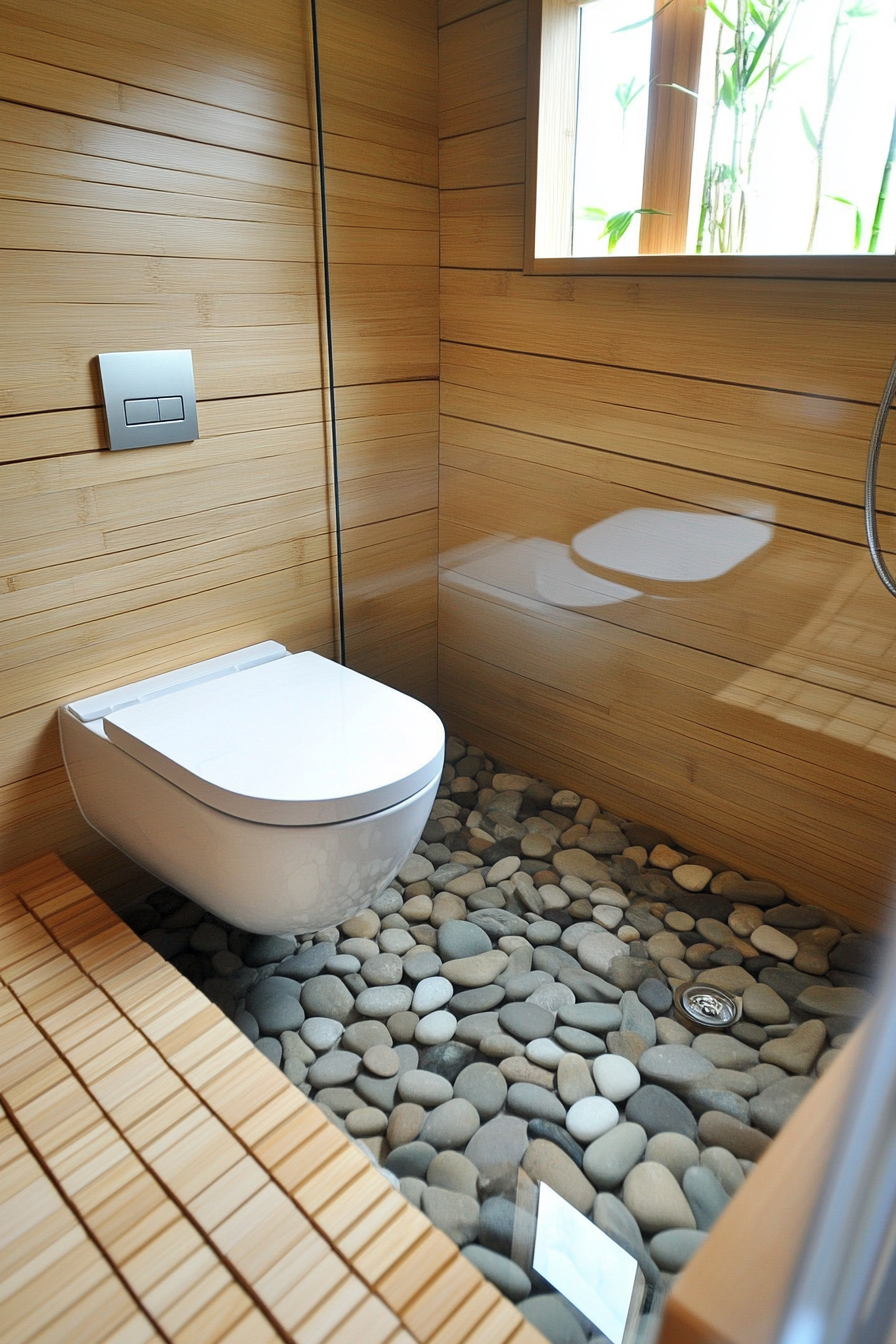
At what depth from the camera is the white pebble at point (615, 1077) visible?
1319 mm

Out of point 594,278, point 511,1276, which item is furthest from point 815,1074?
point 594,278

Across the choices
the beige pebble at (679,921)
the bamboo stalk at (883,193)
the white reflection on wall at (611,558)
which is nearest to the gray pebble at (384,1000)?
the beige pebble at (679,921)

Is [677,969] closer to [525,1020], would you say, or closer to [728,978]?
[728,978]

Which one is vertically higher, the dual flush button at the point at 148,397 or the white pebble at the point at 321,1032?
the dual flush button at the point at 148,397

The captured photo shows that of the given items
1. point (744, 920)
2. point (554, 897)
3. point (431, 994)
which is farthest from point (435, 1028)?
point (744, 920)

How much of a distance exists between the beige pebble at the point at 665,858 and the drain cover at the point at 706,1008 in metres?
0.30

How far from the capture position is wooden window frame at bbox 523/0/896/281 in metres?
1.50

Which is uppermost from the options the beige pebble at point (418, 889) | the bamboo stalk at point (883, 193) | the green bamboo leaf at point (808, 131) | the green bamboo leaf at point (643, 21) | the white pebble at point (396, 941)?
the green bamboo leaf at point (643, 21)

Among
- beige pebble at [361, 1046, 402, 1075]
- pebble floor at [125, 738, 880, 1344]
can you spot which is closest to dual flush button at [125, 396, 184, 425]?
pebble floor at [125, 738, 880, 1344]

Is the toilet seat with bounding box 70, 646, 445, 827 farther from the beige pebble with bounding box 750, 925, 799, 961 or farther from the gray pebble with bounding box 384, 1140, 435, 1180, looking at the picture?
the beige pebble with bounding box 750, 925, 799, 961

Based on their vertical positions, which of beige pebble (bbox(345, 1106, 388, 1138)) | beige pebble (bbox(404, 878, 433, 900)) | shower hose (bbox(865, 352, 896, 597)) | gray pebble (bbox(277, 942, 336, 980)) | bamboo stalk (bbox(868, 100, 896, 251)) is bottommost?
beige pebble (bbox(345, 1106, 388, 1138))

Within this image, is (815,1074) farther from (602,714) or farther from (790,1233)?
(790,1233)

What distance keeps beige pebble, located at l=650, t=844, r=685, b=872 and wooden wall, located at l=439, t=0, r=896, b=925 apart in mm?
43

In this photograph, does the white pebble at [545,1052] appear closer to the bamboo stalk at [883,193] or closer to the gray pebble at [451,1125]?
the gray pebble at [451,1125]
